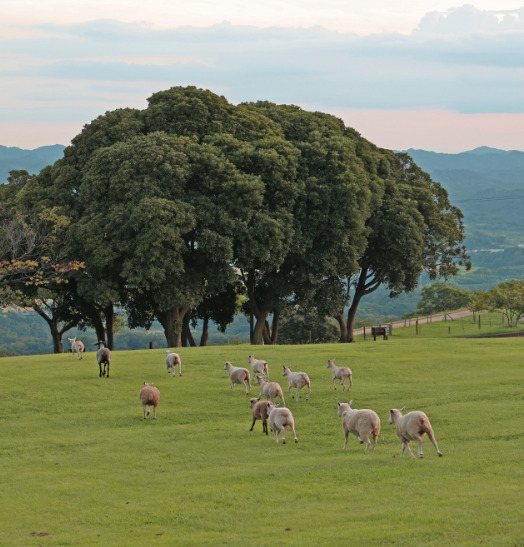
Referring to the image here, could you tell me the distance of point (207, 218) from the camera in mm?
52062

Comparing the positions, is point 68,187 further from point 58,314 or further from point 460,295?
point 460,295

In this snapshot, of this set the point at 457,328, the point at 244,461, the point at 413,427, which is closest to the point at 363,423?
the point at 413,427

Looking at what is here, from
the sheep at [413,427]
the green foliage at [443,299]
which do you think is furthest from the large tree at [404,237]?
the sheep at [413,427]

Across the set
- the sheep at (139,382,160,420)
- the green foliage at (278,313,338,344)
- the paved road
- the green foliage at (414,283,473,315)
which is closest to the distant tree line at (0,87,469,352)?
the green foliage at (278,313,338,344)

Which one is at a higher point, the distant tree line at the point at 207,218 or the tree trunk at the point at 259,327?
the distant tree line at the point at 207,218

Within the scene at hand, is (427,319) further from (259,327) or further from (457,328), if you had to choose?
(259,327)

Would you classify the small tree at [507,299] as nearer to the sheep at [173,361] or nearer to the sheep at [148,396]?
the sheep at [173,361]

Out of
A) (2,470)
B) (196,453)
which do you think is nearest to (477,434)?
(196,453)

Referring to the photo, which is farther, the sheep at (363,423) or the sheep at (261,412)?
the sheep at (261,412)

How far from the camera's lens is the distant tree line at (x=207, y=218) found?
50906 millimetres

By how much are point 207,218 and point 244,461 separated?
31362 mm

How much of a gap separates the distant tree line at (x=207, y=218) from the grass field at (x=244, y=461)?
1328 cm

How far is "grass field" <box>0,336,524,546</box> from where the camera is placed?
1559 centimetres

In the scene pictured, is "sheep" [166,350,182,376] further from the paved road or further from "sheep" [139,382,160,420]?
the paved road
